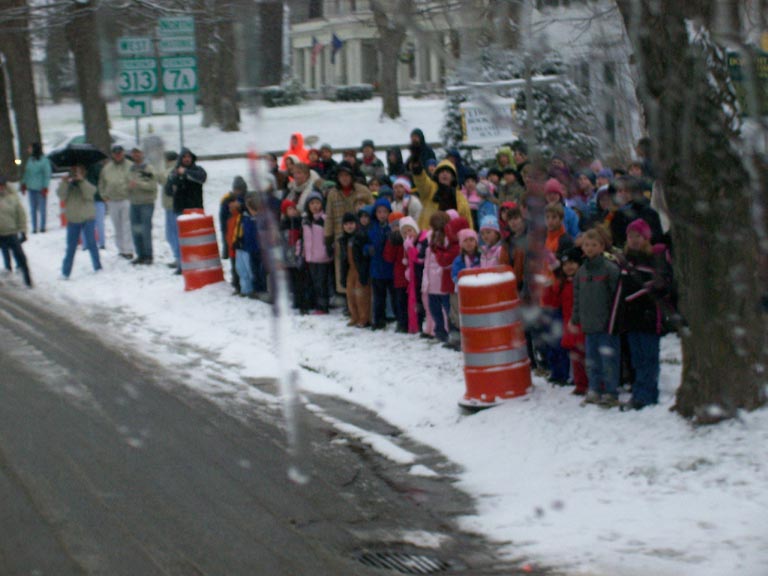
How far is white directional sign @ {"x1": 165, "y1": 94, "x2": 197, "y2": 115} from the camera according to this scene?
20.0 metres

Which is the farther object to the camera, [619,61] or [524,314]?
[619,61]

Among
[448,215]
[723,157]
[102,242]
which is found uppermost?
[723,157]

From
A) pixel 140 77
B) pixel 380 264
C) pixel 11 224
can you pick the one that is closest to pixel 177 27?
pixel 140 77

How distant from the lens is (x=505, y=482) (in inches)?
333

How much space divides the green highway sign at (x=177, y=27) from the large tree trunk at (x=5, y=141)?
45.3 ft

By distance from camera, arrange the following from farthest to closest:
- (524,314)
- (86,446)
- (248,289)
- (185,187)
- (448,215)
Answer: (185,187) → (248,289) → (448,215) → (524,314) → (86,446)

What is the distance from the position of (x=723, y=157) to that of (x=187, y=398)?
516 cm

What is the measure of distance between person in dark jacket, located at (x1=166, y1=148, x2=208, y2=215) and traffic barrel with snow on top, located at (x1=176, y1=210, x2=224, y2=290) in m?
1.14

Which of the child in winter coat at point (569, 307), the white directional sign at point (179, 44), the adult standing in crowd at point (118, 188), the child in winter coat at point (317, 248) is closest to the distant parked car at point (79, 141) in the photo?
the adult standing in crowd at point (118, 188)

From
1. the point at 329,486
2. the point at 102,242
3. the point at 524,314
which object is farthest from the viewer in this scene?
the point at 102,242

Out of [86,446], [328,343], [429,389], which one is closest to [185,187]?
[328,343]

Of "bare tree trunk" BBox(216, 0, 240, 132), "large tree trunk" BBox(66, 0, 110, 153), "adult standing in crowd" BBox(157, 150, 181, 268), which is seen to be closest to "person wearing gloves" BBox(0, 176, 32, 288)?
"adult standing in crowd" BBox(157, 150, 181, 268)

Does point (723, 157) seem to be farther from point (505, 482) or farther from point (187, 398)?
point (187, 398)

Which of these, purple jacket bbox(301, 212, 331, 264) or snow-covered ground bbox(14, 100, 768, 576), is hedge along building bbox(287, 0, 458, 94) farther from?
snow-covered ground bbox(14, 100, 768, 576)
